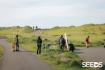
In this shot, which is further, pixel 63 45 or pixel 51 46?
pixel 51 46

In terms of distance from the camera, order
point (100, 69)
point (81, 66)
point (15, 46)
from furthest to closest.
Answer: point (15, 46), point (81, 66), point (100, 69)

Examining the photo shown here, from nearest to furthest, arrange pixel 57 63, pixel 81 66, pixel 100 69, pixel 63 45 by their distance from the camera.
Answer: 1. pixel 100 69
2. pixel 81 66
3. pixel 57 63
4. pixel 63 45

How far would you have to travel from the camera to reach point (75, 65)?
77.5ft

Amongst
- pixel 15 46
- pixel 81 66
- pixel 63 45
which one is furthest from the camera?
pixel 15 46

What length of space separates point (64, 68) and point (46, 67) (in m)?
1.07

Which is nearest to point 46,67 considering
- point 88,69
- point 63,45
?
point 88,69

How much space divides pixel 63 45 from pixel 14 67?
14.7 metres

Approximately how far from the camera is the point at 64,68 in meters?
22.8

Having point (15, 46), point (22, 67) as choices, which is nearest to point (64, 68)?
point (22, 67)

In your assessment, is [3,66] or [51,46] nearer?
[3,66]

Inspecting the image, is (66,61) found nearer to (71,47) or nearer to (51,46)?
(71,47)

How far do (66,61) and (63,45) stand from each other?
12.3 meters

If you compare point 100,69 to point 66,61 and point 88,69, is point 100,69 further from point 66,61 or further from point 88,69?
point 66,61

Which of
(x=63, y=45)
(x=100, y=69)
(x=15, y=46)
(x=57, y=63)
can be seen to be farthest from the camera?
(x=15, y=46)
